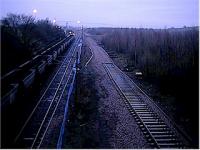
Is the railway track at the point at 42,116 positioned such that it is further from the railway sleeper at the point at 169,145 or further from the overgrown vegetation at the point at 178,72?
the overgrown vegetation at the point at 178,72

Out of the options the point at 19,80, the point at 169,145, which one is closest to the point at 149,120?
the point at 169,145

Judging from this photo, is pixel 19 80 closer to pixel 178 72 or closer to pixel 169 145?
pixel 169 145

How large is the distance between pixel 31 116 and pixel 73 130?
96.0 inches

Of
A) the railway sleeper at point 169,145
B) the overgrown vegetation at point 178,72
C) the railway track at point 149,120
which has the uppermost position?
the overgrown vegetation at point 178,72

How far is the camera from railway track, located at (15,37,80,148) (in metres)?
11.0

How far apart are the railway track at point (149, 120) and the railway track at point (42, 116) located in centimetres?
370

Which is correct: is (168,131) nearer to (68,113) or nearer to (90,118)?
(90,118)

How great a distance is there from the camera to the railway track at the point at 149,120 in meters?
11.1

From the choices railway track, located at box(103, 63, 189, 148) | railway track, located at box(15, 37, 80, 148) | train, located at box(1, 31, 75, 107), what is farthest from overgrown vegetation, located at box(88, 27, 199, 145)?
train, located at box(1, 31, 75, 107)

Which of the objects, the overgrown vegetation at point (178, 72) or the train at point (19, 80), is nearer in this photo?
the train at point (19, 80)

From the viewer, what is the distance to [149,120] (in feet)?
44.4

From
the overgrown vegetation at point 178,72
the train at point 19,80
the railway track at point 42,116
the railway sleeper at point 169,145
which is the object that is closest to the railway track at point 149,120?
the railway sleeper at point 169,145

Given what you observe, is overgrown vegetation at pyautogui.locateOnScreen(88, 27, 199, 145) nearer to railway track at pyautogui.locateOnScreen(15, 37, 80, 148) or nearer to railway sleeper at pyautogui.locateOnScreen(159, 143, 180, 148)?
railway sleeper at pyautogui.locateOnScreen(159, 143, 180, 148)

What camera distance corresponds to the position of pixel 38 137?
37.4ft
